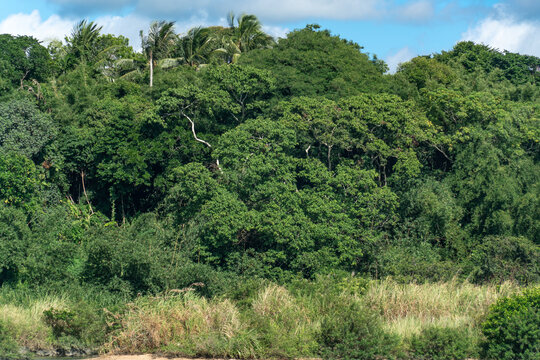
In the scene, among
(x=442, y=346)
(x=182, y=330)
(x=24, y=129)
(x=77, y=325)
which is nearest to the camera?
(x=442, y=346)

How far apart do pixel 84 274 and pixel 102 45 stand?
25.0 meters

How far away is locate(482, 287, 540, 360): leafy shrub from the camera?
41.1 ft

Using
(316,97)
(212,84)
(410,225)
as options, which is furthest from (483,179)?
(212,84)

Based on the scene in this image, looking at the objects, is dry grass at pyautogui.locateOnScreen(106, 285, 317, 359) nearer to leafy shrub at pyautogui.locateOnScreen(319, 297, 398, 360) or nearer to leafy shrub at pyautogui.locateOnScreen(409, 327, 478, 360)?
leafy shrub at pyautogui.locateOnScreen(319, 297, 398, 360)

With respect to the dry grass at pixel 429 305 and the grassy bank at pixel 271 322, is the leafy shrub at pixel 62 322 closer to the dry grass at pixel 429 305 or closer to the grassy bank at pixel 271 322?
the grassy bank at pixel 271 322

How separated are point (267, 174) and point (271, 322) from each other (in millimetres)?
8034

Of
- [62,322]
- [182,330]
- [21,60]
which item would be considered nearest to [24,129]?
[21,60]

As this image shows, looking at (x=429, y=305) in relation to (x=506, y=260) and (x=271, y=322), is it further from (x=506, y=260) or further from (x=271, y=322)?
(x=506, y=260)

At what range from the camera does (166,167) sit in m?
25.3

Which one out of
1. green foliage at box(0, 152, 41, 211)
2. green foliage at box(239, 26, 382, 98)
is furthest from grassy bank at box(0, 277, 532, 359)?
green foliage at box(239, 26, 382, 98)

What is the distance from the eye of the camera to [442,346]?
43.3ft

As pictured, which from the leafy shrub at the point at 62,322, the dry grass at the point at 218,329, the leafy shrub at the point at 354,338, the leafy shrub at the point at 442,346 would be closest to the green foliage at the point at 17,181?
the leafy shrub at the point at 62,322

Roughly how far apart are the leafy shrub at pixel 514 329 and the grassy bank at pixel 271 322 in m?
0.51

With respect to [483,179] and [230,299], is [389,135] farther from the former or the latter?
[230,299]
